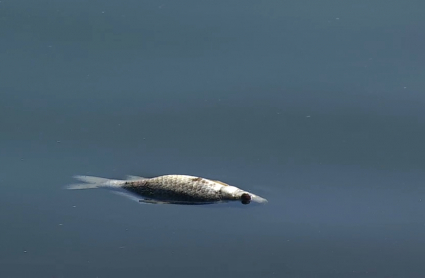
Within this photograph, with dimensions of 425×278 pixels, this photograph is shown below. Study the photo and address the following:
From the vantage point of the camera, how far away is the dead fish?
223 inches

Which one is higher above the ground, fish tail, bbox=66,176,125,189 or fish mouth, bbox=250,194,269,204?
fish tail, bbox=66,176,125,189

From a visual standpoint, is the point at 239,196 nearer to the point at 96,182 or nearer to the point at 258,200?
the point at 258,200

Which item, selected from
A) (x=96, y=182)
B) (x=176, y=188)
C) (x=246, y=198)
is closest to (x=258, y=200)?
(x=246, y=198)

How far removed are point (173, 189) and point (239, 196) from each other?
0.44 metres

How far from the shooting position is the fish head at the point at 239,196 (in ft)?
18.5

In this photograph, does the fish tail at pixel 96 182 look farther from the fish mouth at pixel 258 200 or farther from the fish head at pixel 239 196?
the fish mouth at pixel 258 200

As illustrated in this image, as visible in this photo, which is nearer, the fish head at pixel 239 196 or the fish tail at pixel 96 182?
the fish head at pixel 239 196

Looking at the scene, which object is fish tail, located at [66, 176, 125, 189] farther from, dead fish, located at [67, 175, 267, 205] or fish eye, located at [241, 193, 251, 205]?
fish eye, located at [241, 193, 251, 205]

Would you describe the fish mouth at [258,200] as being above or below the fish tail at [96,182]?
below

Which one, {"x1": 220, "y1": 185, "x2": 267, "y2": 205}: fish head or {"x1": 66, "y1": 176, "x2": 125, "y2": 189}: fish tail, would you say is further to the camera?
{"x1": 66, "y1": 176, "x2": 125, "y2": 189}: fish tail

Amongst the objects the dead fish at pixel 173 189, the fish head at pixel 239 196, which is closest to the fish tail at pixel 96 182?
the dead fish at pixel 173 189

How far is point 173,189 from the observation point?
18.7 feet

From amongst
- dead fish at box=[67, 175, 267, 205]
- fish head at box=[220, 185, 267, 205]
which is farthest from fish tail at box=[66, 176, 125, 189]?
fish head at box=[220, 185, 267, 205]

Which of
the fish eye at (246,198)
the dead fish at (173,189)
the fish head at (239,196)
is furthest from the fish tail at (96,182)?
the fish eye at (246,198)
